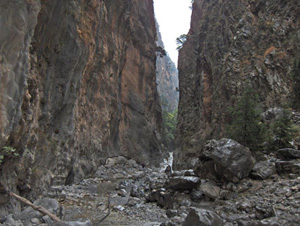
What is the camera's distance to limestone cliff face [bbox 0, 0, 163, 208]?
262 inches

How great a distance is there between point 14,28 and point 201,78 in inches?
999

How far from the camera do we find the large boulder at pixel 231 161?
9.50 meters

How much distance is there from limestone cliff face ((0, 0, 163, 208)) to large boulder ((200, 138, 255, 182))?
7.05 m

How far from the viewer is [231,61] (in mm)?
23203

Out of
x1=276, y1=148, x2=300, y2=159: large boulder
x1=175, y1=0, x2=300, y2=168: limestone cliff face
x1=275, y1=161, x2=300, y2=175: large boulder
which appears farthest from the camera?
x1=175, y1=0, x2=300, y2=168: limestone cliff face

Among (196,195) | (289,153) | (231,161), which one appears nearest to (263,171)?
(231,161)

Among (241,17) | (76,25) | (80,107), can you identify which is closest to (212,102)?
(241,17)

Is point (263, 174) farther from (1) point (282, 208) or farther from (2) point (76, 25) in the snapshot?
(2) point (76, 25)

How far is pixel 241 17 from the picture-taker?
79.2 feet

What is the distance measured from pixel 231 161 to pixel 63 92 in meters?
8.64

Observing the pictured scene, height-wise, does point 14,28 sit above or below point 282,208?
above

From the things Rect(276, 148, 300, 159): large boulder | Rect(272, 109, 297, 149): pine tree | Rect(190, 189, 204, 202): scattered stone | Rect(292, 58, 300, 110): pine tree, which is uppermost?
Rect(292, 58, 300, 110): pine tree

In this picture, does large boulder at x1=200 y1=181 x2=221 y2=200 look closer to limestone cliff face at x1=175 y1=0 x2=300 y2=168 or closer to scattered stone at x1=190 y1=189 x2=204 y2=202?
scattered stone at x1=190 y1=189 x2=204 y2=202

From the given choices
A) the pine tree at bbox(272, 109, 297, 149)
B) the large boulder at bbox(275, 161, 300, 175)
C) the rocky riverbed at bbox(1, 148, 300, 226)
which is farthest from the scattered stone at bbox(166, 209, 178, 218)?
the pine tree at bbox(272, 109, 297, 149)
